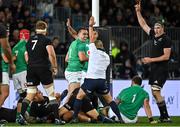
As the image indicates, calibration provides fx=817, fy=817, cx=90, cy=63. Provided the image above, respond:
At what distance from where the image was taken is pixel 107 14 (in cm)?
3027

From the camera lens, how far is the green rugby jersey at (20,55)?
66.6ft

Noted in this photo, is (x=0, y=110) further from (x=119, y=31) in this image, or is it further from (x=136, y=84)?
(x=119, y=31)

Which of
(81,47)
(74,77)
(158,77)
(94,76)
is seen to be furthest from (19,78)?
(158,77)

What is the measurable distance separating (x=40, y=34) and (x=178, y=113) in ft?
22.1

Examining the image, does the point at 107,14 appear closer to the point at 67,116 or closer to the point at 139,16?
the point at 139,16

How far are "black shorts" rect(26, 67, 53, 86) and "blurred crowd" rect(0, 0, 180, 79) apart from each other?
6.99m

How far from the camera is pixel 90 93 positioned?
18.8 metres

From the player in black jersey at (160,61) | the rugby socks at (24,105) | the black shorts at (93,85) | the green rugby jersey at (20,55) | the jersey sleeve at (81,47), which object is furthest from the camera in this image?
the green rugby jersey at (20,55)

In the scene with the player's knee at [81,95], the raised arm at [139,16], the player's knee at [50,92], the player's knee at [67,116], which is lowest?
the player's knee at [67,116]

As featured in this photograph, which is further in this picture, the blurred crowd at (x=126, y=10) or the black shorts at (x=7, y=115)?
the blurred crowd at (x=126, y=10)

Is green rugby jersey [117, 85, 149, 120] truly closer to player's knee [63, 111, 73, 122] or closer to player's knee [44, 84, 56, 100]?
player's knee [63, 111, 73, 122]

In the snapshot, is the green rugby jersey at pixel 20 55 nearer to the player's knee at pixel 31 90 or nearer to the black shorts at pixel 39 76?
the black shorts at pixel 39 76

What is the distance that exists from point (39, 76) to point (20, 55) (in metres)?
2.13

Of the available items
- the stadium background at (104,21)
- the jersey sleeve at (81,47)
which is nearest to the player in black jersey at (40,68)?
the jersey sleeve at (81,47)
